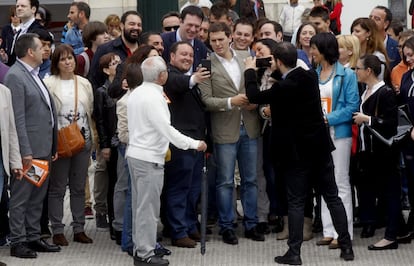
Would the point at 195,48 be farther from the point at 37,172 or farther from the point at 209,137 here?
the point at 37,172

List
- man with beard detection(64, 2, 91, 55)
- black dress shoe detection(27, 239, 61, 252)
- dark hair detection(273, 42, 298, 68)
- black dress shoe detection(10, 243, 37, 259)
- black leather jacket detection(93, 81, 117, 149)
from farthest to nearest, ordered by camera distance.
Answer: man with beard detection(64, 2, 91, 55)
black leather jacket detection(93, 81, 117, 149)
black dress shoe detection(27, 239, 61, 252)
black dress shoe detection(10, 243, 37, 259)
dark hair detection(273, 42, 298, 68)

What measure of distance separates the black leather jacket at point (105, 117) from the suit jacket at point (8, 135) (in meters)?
1.16

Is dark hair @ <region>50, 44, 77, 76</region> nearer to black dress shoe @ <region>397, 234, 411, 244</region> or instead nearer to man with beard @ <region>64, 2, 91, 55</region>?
man with beard @ <region>64, 2, 91, 55</region>

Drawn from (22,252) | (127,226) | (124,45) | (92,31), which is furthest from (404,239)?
(92,31)

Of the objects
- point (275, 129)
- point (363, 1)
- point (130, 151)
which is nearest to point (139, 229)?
point (130, 151)

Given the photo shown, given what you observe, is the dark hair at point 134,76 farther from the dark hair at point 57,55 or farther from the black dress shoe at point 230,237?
the black dress shoe at point 230,237

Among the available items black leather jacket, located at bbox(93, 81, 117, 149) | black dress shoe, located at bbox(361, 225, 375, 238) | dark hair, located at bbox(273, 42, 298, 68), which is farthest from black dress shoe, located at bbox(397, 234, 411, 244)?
black leather jacket, located at bbox(93, 81, 117, 149)

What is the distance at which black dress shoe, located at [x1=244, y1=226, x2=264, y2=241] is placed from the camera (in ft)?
37.0

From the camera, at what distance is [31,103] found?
10594 mm

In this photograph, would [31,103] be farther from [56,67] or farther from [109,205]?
[109,205]

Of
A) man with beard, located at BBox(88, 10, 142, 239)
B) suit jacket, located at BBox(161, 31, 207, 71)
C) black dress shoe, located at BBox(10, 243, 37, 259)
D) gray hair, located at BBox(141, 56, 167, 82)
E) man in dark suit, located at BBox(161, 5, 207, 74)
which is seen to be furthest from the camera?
man in dark suit, located at BBox(161, 5, 207, 74)

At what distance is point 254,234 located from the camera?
11.3 m

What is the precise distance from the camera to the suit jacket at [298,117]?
10.2 m

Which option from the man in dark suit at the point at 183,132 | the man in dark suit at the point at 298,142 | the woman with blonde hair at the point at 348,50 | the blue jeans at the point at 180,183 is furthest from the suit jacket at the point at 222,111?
the woman with blonde hair at the point at 348,50
